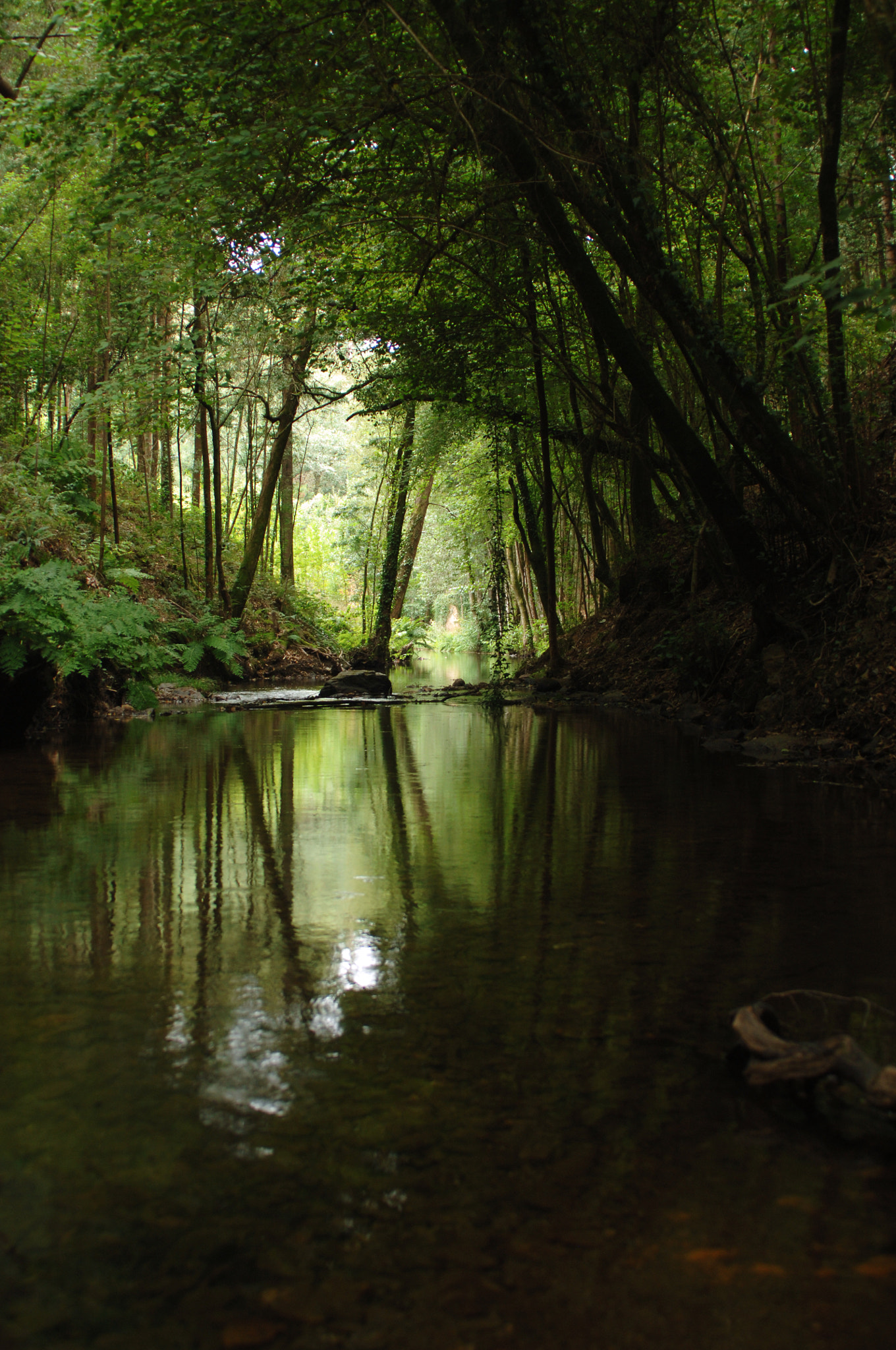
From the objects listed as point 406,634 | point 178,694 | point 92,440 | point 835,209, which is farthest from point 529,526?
point 406,634

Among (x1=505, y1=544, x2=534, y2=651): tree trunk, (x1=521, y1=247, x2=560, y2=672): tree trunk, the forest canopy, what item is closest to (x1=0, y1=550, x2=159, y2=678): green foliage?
the forest canopy

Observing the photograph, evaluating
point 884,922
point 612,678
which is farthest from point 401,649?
point 884,922

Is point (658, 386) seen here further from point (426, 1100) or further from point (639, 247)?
point (426, 1100)

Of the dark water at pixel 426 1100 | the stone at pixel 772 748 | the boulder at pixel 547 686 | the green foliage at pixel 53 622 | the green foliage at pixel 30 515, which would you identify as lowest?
the dark water at pixel 426 1100

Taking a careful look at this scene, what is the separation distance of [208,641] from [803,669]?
436 inches

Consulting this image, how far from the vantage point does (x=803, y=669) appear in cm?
768

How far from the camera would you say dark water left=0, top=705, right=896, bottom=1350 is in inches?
51.5

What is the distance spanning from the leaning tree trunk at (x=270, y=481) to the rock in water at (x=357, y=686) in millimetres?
4450

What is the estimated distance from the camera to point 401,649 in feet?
108

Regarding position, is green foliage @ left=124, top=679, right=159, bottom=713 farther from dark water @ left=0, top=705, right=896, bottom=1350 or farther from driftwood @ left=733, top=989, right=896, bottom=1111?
driftwood @ left=733, top=989, right=896, bottom=1111

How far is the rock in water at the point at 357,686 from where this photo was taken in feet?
45.6

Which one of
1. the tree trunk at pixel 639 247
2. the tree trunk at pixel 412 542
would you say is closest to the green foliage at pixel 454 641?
the tree trunk at pixel 412 542

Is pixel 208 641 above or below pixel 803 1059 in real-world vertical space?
above

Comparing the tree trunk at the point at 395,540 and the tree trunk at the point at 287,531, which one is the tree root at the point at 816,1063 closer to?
the tree trunk at the point at 395,540
